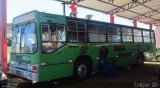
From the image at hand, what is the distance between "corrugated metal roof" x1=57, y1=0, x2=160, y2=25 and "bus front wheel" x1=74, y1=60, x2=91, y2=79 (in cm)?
995

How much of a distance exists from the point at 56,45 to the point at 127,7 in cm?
1571

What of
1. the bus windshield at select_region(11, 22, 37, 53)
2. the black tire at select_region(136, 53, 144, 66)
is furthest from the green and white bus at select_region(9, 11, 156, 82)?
the black tire at select_region(136, 53, 144, 66)

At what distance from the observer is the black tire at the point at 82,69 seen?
9.84 metres

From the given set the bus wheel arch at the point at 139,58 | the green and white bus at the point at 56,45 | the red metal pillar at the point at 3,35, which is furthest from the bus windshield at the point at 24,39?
the bus wheel arch at the point at 139,58

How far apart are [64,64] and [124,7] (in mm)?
15397

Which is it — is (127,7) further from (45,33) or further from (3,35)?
(45,33)

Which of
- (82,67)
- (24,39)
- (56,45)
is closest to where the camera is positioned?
(56,45)

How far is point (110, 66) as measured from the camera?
10.8m

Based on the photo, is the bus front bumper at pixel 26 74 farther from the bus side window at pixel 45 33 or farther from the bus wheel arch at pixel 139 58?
the bus wheel arch at pixel 139 58

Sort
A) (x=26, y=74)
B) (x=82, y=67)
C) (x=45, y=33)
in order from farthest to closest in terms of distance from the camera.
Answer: (x=82, y=67), (x=26, y=74), (x=45, y=33)

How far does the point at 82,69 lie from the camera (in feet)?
33.3

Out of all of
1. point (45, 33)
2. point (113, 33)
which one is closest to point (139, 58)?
point (113, 33)

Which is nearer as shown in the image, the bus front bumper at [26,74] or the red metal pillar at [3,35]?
the bus front bumper at [26,74]

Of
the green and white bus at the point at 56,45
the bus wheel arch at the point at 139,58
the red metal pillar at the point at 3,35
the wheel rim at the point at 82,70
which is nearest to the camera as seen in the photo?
the green and white bus at the point at 56,45
